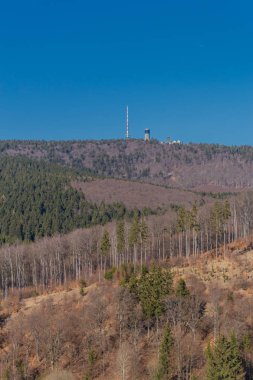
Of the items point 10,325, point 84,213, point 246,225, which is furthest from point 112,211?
point 10,325

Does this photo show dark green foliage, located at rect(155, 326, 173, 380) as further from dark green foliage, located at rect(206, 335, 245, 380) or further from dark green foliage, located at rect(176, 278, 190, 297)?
dark green foliage, located at rect(176, 278, 190, 297)

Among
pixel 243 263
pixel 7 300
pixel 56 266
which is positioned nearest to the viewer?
pixel 243 263

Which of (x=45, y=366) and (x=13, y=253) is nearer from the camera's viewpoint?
(x=45, y=366)

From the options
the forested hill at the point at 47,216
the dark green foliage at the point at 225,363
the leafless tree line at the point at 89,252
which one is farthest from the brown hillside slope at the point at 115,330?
the forested hill at the point at 47,216

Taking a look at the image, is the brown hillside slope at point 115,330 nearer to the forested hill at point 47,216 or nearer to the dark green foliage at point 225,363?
the dark green foliage at point 225,363

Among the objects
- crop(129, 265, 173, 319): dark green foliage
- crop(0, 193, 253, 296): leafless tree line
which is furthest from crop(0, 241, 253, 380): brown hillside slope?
crop(0, 193, 253, 296): leafless tree line

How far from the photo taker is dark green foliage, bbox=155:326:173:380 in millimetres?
53188

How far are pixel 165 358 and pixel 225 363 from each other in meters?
7.67

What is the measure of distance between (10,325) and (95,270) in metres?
44.6

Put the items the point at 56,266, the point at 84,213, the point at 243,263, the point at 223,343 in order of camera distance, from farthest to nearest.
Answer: the point at 84,213
the point at 56,266
the point at 243,263
the point at 223,343

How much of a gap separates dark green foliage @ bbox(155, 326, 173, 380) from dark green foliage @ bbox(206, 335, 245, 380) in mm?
5894

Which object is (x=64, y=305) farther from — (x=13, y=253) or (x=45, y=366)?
(x=13, y=253)

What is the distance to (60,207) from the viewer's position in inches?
7510

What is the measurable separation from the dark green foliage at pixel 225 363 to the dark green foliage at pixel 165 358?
19.3ft
